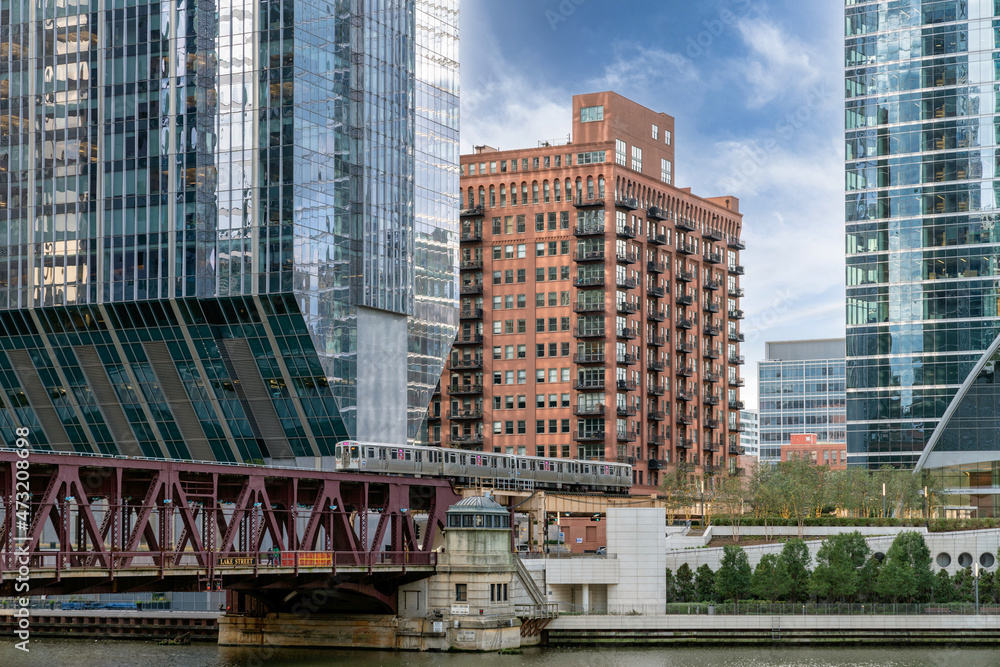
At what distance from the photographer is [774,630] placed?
319 ft

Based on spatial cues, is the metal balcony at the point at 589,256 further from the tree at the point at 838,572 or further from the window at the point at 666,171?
the tree at the point at 838,572

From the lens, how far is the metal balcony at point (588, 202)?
175 m

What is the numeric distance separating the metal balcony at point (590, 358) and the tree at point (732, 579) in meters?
73.0

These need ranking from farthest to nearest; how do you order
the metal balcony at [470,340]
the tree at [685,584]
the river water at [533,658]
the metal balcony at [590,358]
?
the metal balcony at [470,340], the metal balcony at [590,358], the tree at [685,584], the river water at [533,658]

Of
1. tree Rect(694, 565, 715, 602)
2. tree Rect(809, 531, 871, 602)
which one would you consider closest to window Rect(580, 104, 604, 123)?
tree Rect(809, 531, 871, 602)

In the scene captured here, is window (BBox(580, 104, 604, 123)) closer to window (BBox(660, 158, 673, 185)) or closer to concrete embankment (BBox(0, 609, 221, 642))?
window (BBox(660, 158, 673, 185))

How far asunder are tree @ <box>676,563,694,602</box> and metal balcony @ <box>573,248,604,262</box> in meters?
76.6

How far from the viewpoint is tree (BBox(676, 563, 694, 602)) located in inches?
4045

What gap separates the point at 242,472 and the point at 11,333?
2457 inches

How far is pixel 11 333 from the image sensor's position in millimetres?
130750

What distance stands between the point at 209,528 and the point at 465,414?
353ft

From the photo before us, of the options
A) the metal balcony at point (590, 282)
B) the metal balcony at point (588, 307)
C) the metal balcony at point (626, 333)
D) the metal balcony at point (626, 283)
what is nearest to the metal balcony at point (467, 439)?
the metal balcony at point (588, 307)

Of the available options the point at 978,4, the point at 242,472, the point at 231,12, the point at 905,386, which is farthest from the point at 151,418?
the point at 978,4

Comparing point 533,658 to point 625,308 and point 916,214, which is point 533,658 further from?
point 625,308
